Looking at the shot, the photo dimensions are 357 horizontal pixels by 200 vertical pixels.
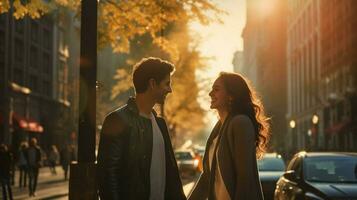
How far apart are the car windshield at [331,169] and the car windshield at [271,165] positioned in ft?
16.2

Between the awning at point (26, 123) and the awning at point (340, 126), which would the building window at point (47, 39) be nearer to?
the awning at point (26, 123)

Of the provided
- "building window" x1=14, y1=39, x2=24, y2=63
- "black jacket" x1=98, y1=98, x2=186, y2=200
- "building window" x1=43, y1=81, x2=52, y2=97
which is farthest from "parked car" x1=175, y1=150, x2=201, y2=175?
"black jacket" x1=98, y1=98, x2=186, y2=200

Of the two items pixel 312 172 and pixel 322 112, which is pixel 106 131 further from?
pixel 322 112

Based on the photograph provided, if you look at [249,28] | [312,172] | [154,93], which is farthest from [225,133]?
[249,28]

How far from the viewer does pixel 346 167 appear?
10.7m

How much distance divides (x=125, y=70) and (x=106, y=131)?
4182 cm

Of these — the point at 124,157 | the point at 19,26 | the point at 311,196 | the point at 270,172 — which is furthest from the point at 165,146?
the point at 19,26

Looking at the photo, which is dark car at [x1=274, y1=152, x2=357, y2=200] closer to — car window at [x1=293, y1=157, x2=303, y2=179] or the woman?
car window at [x1=293, y1=157, x2=303, y2=179]

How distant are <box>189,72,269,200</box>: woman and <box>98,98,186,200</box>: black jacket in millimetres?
759

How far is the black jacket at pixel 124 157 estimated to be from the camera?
4234 millimetres

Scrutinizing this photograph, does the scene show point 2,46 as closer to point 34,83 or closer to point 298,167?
point 34,83

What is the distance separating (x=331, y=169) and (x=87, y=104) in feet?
15.6

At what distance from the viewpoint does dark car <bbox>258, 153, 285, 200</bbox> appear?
1472 centimetres

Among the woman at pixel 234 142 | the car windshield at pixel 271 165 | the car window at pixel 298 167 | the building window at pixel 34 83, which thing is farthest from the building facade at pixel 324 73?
the woman at pixel 234 142
